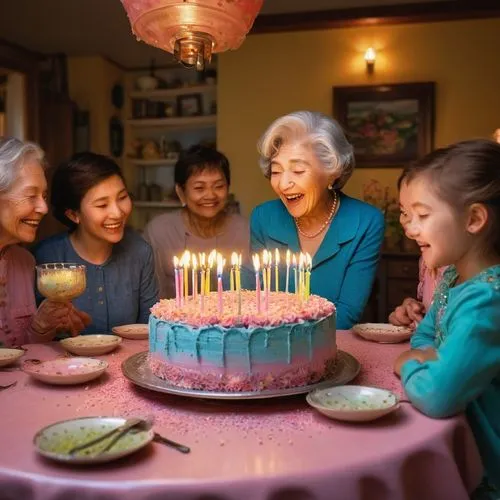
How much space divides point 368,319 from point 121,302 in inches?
118

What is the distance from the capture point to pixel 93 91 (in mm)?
6625

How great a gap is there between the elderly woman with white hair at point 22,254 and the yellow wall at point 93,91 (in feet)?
14.7

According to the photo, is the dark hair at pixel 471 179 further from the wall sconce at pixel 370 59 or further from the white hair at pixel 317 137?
the wall sconce at pixel 370 59

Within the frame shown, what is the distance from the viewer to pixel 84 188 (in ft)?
8.21

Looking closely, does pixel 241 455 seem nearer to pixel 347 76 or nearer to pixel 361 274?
pixel 361 274

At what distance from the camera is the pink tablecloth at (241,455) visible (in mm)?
1038

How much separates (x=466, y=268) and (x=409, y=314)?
2.26 ft

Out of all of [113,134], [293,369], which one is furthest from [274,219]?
[113,134]

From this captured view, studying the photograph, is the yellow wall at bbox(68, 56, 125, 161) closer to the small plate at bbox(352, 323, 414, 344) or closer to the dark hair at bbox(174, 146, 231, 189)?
the dark hair at bbox(174, 146, 231, 189)

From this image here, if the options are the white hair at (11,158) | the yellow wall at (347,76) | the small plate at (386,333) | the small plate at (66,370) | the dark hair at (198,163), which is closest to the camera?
the small plate at (66,370)

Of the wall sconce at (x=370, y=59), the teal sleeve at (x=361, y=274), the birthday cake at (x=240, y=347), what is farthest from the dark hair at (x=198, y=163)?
the wall sconce at (x=370, y=59)

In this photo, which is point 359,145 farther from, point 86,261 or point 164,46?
point 164,46

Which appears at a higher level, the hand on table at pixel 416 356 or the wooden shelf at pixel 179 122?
the wooden shelf at pixel 179 122

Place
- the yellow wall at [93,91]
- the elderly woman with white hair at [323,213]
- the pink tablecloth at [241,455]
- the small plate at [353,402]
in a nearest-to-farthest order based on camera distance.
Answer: the pink tablecloth at [241,455] → the small plate at [353,402] → the elderly woman with white hair at [323,213] → the yellow wall at [93,91]
